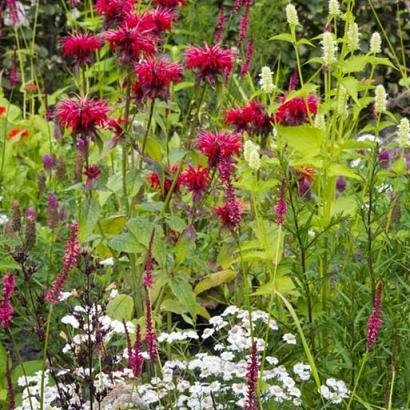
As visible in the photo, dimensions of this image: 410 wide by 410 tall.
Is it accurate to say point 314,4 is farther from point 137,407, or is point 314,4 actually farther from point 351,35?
point 137,407

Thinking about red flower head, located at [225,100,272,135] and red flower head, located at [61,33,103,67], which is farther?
red flower head, located at [225,100,272,135]

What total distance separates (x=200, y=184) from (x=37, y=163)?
220 centimetres

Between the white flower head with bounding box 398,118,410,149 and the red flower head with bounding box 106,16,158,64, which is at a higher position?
the red flower head with bounding box 106,16,158,64

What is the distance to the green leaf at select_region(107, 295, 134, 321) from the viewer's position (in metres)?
3.00

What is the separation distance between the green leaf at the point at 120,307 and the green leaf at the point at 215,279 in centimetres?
46

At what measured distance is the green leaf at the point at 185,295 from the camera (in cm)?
298

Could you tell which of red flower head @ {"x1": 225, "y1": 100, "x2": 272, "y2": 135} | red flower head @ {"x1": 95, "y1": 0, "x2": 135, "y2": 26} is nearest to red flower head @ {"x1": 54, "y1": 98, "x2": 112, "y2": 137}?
red flower head @ {"x1": 95, "y1": 0, "x2": 135, "y2": 26}

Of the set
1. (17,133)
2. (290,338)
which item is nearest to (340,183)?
(17,133)

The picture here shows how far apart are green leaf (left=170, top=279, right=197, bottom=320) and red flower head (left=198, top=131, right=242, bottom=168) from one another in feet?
1.32

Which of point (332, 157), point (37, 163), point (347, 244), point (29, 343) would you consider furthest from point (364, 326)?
point (37, 163)

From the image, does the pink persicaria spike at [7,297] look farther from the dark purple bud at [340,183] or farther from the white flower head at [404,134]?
the dark purple bud at [340,183]

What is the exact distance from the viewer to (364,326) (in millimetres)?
2594

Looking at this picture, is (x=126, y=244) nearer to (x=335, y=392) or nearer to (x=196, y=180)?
(x=196, y=180)

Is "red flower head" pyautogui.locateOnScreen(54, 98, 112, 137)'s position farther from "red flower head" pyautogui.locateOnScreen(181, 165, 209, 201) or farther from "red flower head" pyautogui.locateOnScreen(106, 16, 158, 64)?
"red flower head" pyautogui.locateOnScreen(181, 165, 209, 201)
